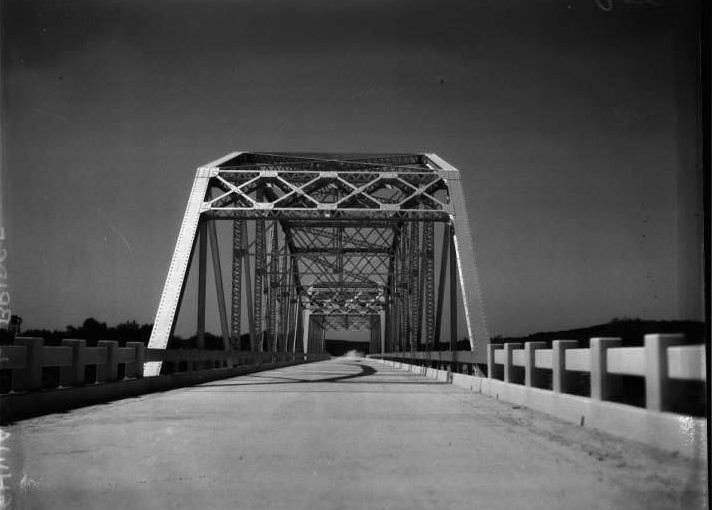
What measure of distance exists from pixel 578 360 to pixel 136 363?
8.83 m

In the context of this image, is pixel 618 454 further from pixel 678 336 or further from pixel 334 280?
pixel 334 280

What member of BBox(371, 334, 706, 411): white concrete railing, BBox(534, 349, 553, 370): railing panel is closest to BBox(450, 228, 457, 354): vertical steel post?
BBox(371, 334, 706, 411): white concrete railing

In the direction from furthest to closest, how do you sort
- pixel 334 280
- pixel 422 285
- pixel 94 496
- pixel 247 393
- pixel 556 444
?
pixel 334 280 → pixel 422 285 → pixel 247 393 → pixel 556 444 → pixel 94 496

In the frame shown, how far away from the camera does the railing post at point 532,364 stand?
10469 mm

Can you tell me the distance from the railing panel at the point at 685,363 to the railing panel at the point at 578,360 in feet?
7.20

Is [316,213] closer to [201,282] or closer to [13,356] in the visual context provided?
[201,282]

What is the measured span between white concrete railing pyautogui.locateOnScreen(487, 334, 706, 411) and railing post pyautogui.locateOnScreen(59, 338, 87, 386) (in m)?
5.73

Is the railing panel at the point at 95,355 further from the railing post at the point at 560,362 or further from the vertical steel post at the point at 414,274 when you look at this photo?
the vertical steel post at the point at 414,274

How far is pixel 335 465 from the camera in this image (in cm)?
577

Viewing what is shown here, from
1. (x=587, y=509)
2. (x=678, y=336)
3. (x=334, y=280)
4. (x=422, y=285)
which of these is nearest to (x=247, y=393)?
(x=678, y=336)

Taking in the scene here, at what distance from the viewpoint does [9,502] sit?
4.55 metres

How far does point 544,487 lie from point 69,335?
20.3 m

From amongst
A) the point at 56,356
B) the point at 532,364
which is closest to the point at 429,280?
the point at 532,364

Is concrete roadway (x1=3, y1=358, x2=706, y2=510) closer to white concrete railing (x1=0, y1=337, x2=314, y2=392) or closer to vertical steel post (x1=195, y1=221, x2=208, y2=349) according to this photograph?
white concrete railing (x1=0, y1=337, x2=314, y2=392)
